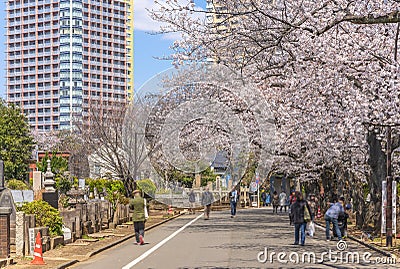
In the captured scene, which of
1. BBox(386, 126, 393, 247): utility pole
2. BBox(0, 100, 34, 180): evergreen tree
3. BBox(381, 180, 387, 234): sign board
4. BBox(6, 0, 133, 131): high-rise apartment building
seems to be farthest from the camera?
BBox(6, 0, 133, 131): high-rise apartment building

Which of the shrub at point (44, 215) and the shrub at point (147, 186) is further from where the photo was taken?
the shrub at point (147, 186)

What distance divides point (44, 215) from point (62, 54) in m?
132

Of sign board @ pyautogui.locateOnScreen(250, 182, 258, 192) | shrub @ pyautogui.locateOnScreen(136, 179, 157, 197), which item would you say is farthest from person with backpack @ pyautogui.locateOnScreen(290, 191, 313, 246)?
sign board @ pyautogui.locateOnScreen(250, 182, 258, 192)

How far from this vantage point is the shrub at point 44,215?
2047 cm

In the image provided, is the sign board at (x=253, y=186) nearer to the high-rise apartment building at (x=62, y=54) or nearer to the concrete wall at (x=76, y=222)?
the concrete wall at (x=76, y=222)

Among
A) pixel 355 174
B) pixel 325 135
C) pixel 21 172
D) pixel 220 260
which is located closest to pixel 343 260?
pixel 220 260

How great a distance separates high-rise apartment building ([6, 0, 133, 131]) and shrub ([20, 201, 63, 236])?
126 meters

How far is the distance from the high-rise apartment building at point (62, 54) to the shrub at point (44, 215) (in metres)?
126

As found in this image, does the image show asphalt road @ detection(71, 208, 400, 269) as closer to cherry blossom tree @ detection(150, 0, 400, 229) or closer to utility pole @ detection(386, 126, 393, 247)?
utility pole @ detection(386, 126, 393, 247)

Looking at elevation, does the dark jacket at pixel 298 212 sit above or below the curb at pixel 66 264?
above

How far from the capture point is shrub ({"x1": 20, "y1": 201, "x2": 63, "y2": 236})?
20.5 metres

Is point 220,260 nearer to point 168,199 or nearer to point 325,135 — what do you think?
point 325,135

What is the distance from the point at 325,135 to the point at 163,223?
41.5 ft

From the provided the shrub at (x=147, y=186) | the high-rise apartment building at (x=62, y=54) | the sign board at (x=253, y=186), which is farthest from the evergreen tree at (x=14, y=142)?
the high-rise apartment building at (x=62, y=54)
